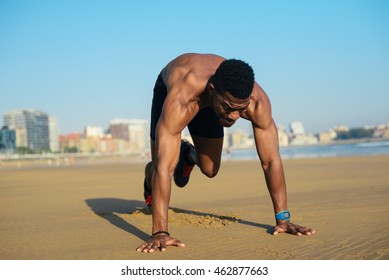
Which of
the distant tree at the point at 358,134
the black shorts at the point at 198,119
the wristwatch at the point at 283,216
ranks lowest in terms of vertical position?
the distant tree at the point at 358,134

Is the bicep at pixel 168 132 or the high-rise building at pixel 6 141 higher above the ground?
the bicep at pixel 168 132

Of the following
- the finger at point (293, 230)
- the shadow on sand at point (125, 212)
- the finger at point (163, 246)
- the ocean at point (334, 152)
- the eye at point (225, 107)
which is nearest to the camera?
the finger at point (163, 246)

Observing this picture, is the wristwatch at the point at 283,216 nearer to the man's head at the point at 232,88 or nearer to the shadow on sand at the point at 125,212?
the shadow on sand at the point at 125,212

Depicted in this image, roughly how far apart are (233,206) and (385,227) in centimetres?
302

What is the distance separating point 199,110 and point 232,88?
26.3 inches

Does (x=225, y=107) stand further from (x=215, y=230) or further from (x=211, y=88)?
(x=215, y=230)

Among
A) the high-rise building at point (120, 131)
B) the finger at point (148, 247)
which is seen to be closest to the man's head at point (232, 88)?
the finger at point (148, 247)

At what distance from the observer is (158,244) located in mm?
3787

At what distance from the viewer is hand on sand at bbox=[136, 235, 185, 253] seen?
375 cm

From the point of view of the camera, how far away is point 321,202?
22.4 ft

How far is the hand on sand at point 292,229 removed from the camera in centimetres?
425

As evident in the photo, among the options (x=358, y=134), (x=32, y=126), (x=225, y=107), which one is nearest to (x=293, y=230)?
(x=225, y=107)

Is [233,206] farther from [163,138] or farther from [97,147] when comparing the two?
[97,147]
